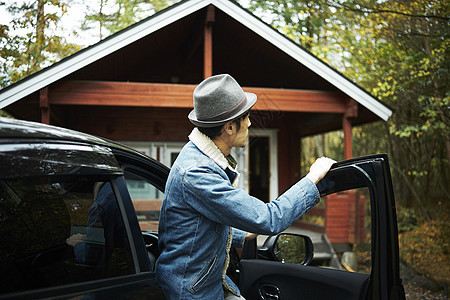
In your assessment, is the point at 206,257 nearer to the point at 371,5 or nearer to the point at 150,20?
the point at 150,20

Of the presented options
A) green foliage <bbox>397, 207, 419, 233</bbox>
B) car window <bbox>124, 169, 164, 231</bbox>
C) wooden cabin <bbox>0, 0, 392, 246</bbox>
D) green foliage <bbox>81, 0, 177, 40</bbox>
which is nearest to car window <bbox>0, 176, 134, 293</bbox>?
wooden cabin <bbox>0, 0, 392, 246</bbox>

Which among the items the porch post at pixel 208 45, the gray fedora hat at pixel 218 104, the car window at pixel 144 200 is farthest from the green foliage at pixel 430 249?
the gray fedora hat at pixel 218 104

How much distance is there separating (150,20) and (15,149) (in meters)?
7.07

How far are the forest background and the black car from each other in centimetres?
707

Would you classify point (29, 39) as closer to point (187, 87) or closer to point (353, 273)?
point (187, 87)

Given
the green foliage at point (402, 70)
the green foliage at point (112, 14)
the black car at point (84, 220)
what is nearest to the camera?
the black car at point (84, 220)

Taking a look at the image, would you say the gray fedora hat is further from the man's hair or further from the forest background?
the forest background

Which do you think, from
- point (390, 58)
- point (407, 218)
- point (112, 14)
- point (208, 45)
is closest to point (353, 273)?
point (208, 45)

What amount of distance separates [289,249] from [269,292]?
31cm

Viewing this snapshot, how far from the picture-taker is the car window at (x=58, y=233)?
4.54 feet

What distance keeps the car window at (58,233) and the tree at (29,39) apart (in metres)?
13.8

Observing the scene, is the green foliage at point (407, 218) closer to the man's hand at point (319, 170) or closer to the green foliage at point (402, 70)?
the green foliage at point (402, 70)

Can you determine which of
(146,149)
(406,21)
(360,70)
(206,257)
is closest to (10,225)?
(206,257)

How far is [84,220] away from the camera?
66.7 inches
